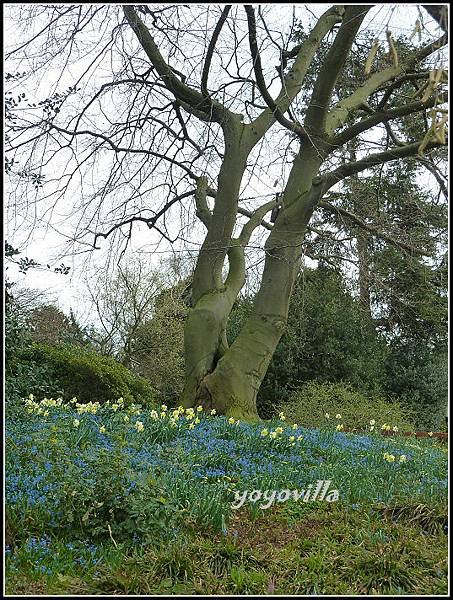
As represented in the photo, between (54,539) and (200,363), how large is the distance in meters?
4.51

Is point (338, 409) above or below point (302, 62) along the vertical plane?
below

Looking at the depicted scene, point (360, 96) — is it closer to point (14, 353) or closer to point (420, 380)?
point (14, 353)

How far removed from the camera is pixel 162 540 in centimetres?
325

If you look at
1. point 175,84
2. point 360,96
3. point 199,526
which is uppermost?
point 360,96

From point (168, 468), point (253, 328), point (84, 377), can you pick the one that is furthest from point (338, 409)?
point (168, 468)

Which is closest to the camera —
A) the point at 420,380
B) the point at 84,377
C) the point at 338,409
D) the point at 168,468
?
the point at 168,468

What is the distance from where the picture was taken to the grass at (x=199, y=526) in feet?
9.89

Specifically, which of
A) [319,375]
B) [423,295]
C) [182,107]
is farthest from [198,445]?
[423,295]

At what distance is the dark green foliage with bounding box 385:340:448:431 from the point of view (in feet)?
42.7

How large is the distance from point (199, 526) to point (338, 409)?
747 cm

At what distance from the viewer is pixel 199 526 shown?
Answer: 3.55 metres

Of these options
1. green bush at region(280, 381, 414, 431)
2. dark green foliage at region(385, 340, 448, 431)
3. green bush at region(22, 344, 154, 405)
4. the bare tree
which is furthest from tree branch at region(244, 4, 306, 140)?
dark green foliage at region(385, 340, 448, 431)

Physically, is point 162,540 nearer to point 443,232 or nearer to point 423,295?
point 443,232

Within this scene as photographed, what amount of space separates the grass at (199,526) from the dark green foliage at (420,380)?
335 inches
